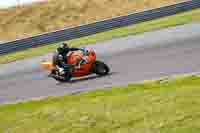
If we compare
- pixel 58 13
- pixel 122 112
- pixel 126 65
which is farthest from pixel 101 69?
pixel 58 13

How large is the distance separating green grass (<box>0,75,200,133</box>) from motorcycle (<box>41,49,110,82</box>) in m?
4.04

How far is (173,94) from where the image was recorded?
10.8 metres

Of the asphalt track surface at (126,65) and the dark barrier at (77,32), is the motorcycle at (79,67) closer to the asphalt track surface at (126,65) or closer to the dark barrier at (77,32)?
the asphalt track surface at (126,65)

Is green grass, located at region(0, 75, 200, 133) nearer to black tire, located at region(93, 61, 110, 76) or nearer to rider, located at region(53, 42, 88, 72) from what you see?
black tire, located at region(93, 61, 110, 76)

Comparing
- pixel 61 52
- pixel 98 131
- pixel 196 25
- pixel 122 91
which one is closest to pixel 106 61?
pixel 61 52

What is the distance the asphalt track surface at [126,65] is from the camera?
54.1ft

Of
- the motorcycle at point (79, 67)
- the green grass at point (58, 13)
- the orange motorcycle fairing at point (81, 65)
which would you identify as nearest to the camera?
the motorcycle at point (79, 67)

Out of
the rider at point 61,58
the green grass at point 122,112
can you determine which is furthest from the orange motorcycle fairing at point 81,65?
the green grass at point 122,112

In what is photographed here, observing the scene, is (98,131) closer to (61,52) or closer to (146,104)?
(146,104)

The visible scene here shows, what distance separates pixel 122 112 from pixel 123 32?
55.6 feet

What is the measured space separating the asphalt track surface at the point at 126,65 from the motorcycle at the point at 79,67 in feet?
0.74

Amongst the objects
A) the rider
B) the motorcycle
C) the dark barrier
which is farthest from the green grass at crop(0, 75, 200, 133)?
the dark barrier

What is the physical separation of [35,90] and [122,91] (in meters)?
5.36

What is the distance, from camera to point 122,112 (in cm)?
1025
